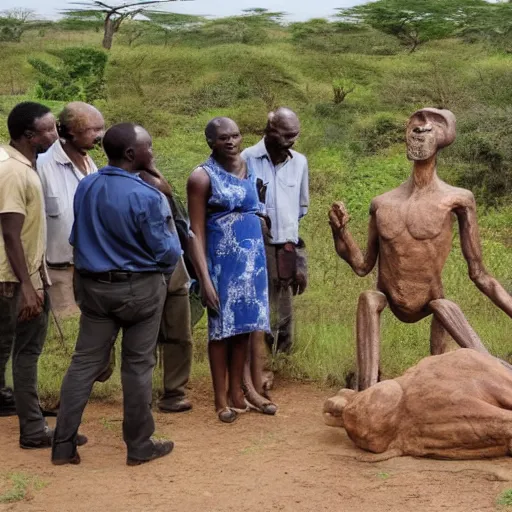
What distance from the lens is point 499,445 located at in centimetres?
418

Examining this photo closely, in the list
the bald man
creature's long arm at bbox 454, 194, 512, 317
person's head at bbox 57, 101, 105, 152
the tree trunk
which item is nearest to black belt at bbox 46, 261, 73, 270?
the bald man

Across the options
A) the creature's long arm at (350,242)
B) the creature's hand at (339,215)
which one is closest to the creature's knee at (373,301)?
the creature's long arm at (350,242)

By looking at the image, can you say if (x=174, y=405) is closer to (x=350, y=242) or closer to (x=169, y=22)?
(x=350, y=242)

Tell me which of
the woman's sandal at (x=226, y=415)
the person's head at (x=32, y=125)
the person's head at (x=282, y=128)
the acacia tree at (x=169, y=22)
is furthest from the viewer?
the acacia tree at (x=169, y=22)

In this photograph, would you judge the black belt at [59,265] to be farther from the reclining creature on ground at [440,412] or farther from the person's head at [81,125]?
the reclining creature on ground at [440,412]

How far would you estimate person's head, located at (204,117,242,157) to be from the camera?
5.06 m

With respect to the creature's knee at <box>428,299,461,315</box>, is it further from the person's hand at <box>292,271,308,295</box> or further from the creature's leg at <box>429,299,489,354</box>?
the person's hand at <box>292,271,308,295</box>

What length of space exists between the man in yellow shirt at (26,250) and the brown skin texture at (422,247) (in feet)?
4.71

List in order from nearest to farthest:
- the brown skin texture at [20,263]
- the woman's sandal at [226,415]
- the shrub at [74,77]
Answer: the brown skin texture at [20,263]
the woman's sandal at [226,415]
the shrub at [74,77]

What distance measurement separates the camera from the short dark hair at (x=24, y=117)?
14.9 feet

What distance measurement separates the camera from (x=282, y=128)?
541cm

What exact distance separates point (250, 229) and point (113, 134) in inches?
42.0

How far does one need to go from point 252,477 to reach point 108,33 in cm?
3009

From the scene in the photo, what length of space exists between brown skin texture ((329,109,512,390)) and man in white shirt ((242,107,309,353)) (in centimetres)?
72
